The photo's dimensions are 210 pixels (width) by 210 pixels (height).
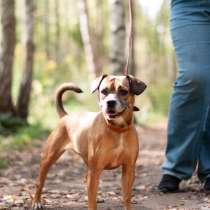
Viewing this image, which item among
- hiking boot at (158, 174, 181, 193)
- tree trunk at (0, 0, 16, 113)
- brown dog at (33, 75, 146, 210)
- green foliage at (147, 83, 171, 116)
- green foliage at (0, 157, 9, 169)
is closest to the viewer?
brown dog at (33, 75, 146, 210)

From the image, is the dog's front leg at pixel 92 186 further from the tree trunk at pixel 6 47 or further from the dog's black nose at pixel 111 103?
the tree trunk at pixel 6 47

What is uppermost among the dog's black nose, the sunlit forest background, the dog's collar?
the dog's black nose

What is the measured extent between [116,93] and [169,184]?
1562 mm

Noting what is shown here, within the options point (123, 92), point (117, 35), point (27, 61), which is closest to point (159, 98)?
point (117, 35)

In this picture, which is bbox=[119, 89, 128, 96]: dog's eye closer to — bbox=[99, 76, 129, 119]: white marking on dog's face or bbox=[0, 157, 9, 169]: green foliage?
bbox=[99, 76, 129, 119]: white marking on dog's face

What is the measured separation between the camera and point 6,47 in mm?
11055

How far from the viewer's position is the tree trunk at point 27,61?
1183 cm

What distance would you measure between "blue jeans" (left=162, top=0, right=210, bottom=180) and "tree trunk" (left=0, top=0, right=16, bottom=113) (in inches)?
245

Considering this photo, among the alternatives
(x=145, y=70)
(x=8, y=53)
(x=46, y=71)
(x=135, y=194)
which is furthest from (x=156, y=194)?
(x=145, y=70)

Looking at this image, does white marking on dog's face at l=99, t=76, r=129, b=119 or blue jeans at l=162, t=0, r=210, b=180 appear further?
blue jeans at l=162, t=0, r=210, b=180

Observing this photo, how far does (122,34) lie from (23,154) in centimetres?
624

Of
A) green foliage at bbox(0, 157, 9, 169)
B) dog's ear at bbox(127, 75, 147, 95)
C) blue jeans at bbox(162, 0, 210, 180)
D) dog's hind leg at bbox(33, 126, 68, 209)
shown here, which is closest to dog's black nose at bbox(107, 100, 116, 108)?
dog's ear at bbox(127, 75, 147, 95)

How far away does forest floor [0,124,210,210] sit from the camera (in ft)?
15.8

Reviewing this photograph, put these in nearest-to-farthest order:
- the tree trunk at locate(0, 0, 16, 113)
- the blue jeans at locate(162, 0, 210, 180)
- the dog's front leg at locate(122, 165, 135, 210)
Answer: the dog's front leg at locate(122, 165, 135, 210), the blue jeans at locate(162, 0, 210, 180), the tree trunk at locate(0, 0, 16, 113)
